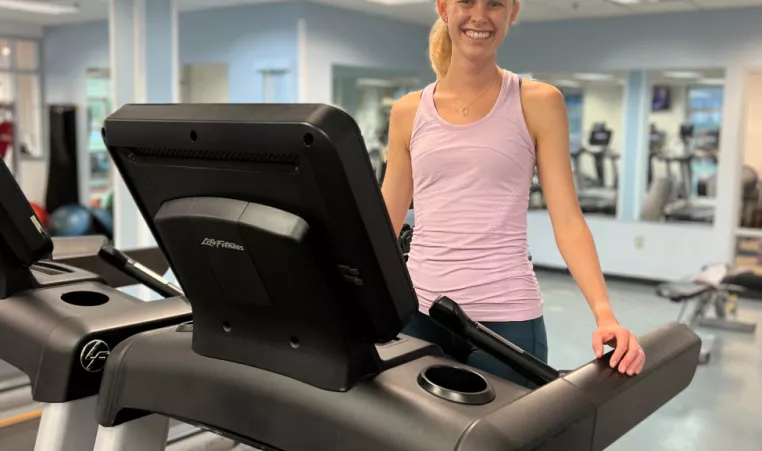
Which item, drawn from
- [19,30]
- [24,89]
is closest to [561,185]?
[19,30]

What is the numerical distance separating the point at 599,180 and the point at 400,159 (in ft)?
27.1

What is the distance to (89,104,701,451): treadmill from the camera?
3.12 ft

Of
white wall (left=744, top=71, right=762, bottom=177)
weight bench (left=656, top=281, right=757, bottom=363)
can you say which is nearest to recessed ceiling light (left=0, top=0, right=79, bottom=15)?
weight bench (left=656, top=281, right=757, bottom=363)

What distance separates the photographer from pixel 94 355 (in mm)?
1486

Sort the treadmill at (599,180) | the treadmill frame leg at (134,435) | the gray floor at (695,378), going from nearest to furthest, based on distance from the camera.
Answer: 1. the treadmill frame leg at (134,435)
2. the gray floor at (695,378)
3. the treadmill at (599,180)

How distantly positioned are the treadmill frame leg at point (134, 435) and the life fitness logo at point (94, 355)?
164 mm

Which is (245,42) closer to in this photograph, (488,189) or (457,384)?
(488,189)

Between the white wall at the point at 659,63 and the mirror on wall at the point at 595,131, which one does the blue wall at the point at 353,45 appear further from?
the mirror on wall at the point at 595,131

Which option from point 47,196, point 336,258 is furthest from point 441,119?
point 47,196

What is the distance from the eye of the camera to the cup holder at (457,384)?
1.03 meters

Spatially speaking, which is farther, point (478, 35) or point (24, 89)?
point (24, 89)

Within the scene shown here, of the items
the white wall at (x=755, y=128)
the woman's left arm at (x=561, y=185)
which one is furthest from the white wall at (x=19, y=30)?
the woman's left arm at (x=561, y=185)

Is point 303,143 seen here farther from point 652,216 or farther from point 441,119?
point 652,216

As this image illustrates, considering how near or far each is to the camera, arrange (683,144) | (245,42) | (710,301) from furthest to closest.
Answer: (683,144)
(245,42)
(710,301)
